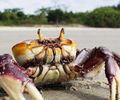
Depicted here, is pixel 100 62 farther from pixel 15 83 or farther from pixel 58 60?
pixel 15 83

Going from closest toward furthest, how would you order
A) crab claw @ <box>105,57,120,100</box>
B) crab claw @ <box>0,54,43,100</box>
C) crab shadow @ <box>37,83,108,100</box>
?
crab claw @ <box>0,54,43,100</box>
crab claw @ <box>105,57,120,100</box>
crab shadow @ <box>37,83,108,100</box>

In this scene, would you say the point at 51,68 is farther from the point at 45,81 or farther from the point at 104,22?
the point at 104,22

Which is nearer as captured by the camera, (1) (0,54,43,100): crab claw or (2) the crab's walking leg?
(1) (0,54,43,100): crab claw

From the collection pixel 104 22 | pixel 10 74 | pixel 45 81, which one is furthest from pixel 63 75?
pixel 104 22

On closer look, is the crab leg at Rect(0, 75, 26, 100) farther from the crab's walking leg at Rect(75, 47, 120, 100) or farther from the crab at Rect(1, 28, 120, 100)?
the crab's walking leg at Rect(75, 47, 120, 100)

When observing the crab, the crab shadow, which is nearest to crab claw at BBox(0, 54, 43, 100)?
the crab

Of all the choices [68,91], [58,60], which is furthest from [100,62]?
[68,91]
